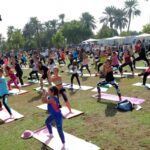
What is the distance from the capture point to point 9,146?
23.0 ft

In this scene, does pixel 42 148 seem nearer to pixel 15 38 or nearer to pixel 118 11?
pixel 15 38

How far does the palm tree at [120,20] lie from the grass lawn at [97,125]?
3116 inches

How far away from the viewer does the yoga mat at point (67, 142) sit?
20.8 feet

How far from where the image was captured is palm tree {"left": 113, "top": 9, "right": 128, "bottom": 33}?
87.2 meters

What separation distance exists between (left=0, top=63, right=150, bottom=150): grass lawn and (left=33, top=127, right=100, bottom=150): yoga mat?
160 millimetres

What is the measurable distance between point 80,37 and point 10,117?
3077 inches

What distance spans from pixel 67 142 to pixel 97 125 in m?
1.38

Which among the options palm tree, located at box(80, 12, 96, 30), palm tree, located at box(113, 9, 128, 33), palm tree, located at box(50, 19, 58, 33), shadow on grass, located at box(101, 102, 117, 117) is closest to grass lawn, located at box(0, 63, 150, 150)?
Result: shadow on grass, located at box(101, 102, 117, 117)

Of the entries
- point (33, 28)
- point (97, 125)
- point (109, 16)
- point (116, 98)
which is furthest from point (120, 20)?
point (97, 125)

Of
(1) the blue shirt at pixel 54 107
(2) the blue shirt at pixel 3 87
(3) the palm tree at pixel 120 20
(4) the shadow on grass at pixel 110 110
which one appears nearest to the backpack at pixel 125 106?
(4) the shadow on grass at pixel 110 110

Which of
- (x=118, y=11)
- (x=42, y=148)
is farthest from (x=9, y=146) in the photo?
(x=118, y=11)

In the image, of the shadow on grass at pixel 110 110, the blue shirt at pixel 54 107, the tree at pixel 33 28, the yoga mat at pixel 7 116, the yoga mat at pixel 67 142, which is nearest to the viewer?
the blue shirt at pixel 54 107

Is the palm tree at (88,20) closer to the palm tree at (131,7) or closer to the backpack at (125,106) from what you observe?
the palm tree at (131,7)

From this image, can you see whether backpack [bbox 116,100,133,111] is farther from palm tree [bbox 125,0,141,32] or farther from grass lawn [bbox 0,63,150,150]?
palm tree [bbox 125,0,141,32]
